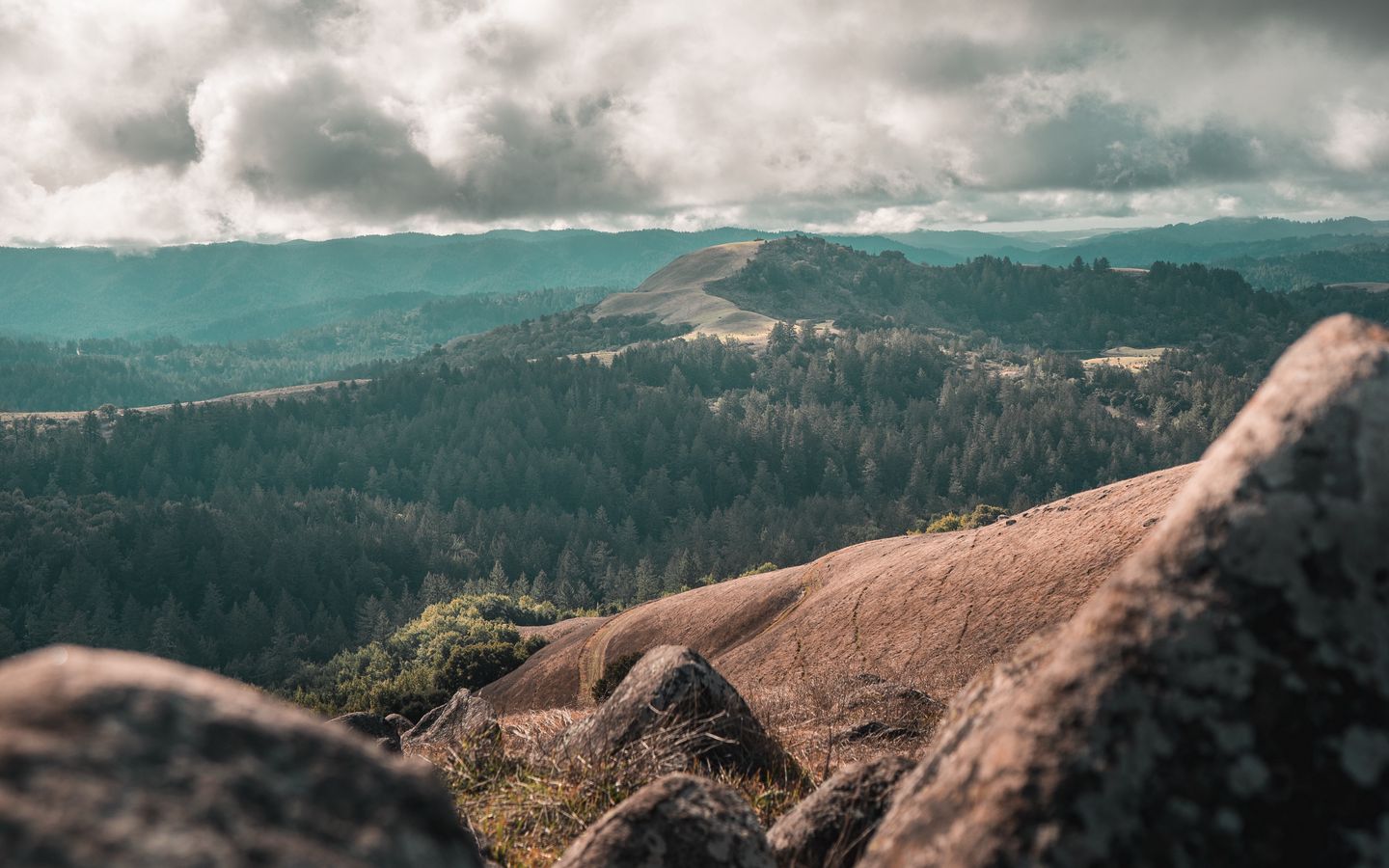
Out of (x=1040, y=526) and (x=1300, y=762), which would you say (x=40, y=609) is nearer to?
(x=1040, y=526)

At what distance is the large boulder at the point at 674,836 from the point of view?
21.5ft

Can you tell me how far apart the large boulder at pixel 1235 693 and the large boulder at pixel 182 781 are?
2.43 metres

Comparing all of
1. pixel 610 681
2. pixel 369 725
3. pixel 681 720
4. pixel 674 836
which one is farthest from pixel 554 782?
pixel 610 681

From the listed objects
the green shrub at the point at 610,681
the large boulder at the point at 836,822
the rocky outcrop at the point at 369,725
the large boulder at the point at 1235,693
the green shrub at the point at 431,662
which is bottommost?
the green shrub at the point at 431,662

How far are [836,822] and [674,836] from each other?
2.11 m

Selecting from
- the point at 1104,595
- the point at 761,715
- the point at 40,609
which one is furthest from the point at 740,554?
the point at 1104,595

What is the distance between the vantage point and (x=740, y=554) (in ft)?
621

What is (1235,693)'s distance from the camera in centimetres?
379

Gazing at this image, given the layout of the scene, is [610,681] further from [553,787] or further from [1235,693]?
[1235,693]

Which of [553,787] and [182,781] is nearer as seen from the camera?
[182,781]

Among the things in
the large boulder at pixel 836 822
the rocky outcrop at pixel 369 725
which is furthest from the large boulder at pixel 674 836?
the rocky outcrop at pixel 369 725

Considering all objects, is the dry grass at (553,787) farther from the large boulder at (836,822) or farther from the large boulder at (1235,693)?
the large boulder at (1235,693)

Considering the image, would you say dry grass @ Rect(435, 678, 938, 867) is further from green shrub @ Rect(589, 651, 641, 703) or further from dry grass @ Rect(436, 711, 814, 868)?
green shrub @ Rect(589, 651, 641, 703)

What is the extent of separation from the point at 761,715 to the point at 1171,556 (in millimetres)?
14543
